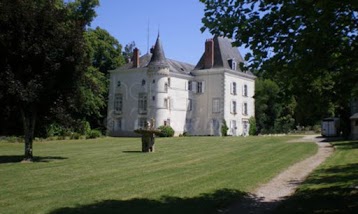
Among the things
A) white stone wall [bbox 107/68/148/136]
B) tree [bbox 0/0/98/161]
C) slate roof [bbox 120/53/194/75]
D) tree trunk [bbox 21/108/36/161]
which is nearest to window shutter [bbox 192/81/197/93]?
slate roof [bbox 120/53/194/75]

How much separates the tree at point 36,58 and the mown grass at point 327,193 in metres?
10.5

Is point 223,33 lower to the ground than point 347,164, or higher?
higher

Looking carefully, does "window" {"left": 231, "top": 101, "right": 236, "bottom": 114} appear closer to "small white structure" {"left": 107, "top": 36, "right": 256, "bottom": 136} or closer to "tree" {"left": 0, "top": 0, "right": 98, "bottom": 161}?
"small white structure" {"left": 107, "top": 36, "right": 256, "bottom": 136}

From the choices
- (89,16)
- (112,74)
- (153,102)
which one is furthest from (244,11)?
(112,74)

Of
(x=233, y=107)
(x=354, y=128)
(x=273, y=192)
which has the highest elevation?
(x=233, y=107)

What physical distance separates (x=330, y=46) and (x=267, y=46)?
3.73ft

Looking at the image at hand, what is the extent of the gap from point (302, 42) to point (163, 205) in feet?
14.1

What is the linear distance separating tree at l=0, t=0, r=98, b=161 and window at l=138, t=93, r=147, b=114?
32.1 meters

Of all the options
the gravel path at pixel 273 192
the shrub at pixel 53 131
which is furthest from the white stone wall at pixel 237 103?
the gravel path at pixel 273 192

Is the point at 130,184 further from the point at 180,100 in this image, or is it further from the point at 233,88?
the point at 233,88

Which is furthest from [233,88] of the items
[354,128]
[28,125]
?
[28,125]

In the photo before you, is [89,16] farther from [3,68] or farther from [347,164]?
[347,164]

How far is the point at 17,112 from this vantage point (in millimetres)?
17938

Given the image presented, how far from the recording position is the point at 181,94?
51.0 metres
